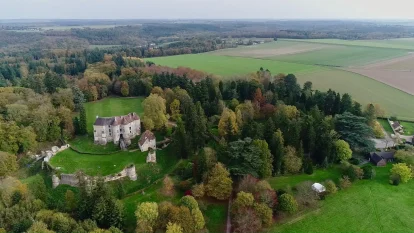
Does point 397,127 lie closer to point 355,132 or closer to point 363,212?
point 355,132

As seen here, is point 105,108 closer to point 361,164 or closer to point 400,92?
point 361,164

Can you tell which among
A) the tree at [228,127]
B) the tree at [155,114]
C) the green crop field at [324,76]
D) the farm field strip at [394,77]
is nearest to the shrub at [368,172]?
the tree at [228,127]

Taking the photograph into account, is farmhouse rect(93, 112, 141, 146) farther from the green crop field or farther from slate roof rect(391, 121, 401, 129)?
slate roof rect(391, 121, 401, 129)

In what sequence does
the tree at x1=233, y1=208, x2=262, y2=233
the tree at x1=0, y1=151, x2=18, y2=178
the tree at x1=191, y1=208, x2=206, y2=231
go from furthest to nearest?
the tree at x1=0, y1=151, x2=18, y2=178
the tree at x1=191, y1=208, x2=206, y2=231
the tree at x1=233, y1=208, x2=262, y2=233

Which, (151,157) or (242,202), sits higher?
(242,202)

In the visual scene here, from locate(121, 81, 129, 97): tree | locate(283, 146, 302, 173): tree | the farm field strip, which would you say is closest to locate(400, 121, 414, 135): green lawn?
the farm field strip

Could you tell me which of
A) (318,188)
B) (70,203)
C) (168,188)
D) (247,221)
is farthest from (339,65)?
(70,203)

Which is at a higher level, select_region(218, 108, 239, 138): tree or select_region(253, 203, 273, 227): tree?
select_region(218, 108, 239, 138): tree
